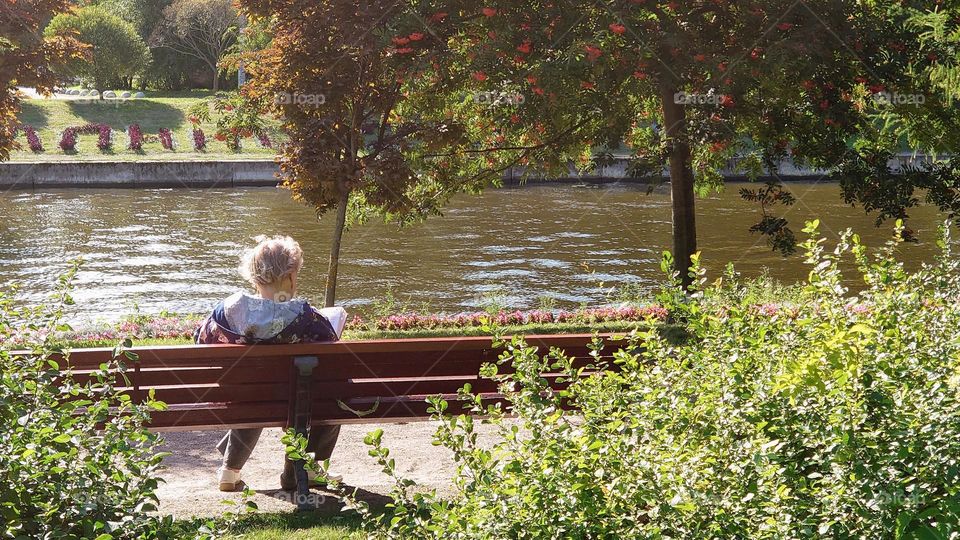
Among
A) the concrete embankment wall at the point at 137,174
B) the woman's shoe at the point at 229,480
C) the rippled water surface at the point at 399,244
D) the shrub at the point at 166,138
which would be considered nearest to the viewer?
the woman's shoe at the point at 229,480

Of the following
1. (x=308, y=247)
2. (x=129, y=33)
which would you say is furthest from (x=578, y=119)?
(x=129, y=33)

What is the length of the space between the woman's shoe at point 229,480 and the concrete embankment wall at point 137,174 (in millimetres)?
24586

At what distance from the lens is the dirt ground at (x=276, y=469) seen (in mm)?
5285

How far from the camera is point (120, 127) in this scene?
3878 centimetres

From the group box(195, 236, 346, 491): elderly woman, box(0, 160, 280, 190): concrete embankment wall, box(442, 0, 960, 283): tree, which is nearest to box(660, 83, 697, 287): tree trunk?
box(442, 0, 960, 283): tree

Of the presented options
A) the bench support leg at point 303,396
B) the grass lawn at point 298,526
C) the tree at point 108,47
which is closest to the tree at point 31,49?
the bench support leg at point 303,396

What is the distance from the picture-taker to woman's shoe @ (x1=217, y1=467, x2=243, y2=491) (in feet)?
17.7

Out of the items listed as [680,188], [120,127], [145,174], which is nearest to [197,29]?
[120,127]

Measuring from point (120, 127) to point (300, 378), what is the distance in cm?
3600

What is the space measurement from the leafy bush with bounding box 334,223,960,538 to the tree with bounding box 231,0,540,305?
501cm

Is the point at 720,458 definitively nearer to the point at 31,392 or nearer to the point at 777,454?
the point at 777,454

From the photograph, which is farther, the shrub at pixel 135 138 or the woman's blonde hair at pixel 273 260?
the shrub at pixel 135 138

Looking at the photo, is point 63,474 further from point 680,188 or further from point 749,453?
point 680,188

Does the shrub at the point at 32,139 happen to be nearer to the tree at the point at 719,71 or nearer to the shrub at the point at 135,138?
the shrub at the point at 135,138
